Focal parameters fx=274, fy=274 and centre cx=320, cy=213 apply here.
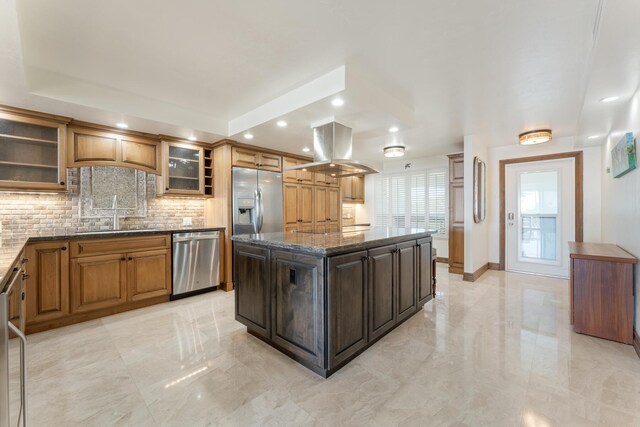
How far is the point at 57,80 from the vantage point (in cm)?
266

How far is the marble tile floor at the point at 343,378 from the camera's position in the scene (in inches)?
64.2

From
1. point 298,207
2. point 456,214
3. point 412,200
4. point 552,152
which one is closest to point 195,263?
point 298,207

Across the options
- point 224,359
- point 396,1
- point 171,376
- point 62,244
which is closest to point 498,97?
point 396,1

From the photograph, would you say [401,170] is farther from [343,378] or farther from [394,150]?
[343,378]

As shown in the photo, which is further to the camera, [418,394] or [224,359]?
[224,359]

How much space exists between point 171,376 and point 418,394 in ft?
5.79

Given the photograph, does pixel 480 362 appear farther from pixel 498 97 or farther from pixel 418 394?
pixel 498 97

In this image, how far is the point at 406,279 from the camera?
2869 mm

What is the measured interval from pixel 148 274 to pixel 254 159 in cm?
227

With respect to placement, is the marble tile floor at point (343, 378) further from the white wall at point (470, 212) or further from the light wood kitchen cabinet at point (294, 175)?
the light wood kitchen cabinet at point (294, 175)

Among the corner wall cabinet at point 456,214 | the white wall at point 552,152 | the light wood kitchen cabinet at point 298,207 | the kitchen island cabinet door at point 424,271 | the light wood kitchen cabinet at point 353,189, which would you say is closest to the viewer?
the kitchen island cabinet door at point 424,271

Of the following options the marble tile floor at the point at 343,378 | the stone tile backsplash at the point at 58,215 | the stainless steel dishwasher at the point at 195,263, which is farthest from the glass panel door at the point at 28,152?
the marble tile floor at the point at 343,378

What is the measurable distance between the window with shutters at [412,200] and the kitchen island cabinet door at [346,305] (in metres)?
4.20

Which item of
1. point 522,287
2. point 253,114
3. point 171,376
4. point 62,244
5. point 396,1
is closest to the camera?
point 396,1
